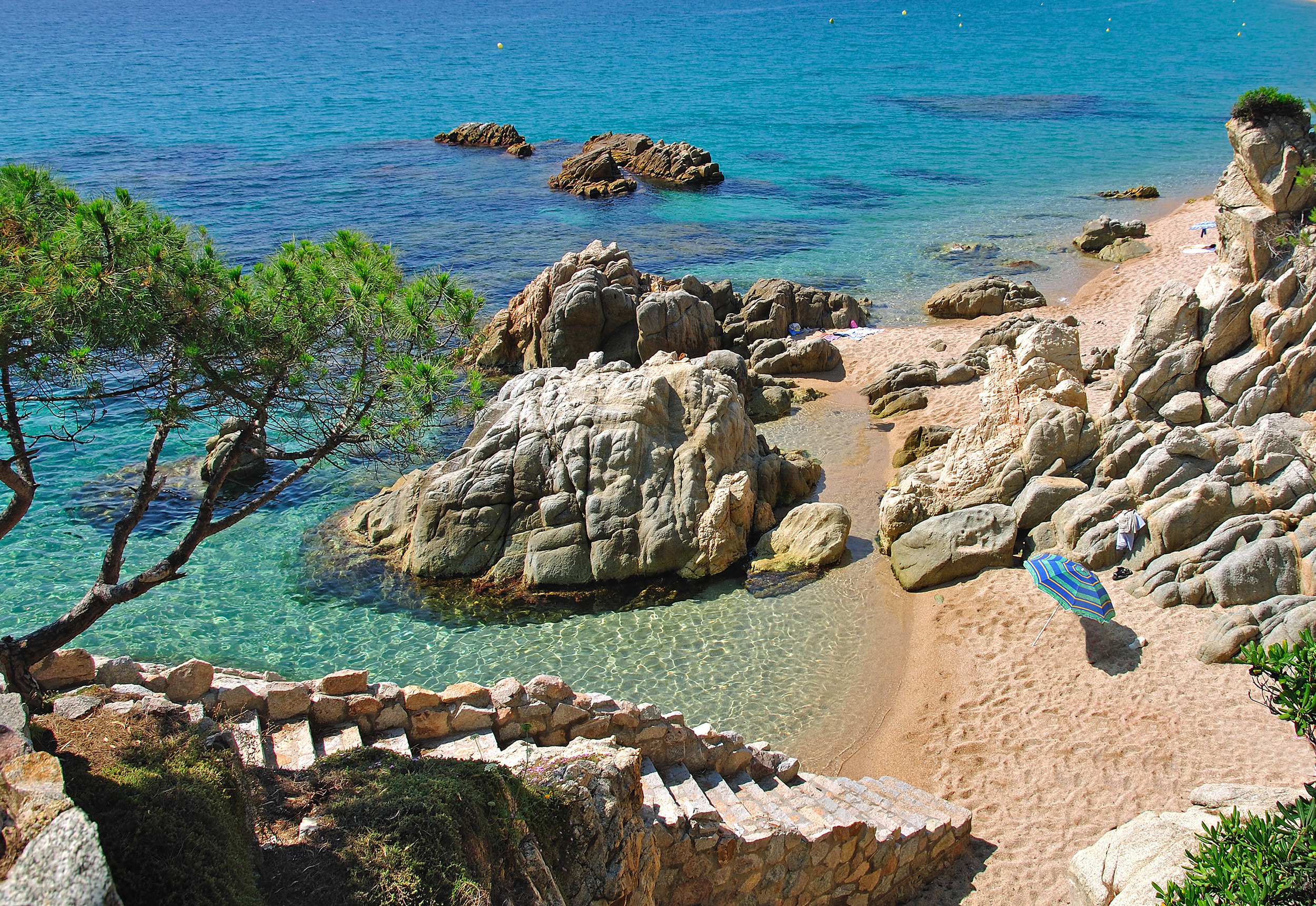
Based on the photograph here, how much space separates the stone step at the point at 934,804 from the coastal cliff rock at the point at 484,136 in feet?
218

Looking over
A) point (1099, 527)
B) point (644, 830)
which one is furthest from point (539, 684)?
point (1099, 527)

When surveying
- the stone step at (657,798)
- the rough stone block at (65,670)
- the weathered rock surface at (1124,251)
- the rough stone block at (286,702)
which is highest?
the rough stone block at (65,670)

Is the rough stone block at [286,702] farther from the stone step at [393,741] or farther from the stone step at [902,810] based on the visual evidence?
the stone step at [902,810]

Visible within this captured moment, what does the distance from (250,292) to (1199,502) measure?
16433 millimetres

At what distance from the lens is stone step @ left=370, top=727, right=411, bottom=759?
9.84 meters

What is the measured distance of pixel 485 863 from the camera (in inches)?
295

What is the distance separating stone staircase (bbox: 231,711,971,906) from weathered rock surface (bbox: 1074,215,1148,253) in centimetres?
4080

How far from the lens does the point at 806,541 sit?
20.4 m

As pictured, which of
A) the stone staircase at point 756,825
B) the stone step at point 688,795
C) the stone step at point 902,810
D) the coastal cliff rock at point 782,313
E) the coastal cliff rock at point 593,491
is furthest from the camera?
the coastal cliff rock at point 782,313

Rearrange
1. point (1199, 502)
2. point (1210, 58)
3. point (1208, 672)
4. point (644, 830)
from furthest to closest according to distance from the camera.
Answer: point (1210, 58) < point (1199, 502) < point (1208, 672) < point (644, 830)

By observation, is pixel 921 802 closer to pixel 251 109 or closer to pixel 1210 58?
pixel 251 109

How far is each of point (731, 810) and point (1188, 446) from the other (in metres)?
12.6

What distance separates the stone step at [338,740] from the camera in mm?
9609

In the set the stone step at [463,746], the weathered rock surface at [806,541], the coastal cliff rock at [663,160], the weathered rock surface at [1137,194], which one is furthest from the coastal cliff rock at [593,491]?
the weathered rock surface at [1137,194]
